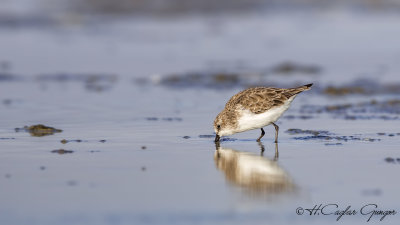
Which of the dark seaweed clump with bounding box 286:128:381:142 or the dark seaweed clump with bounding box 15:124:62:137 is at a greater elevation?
the dark seaweed clump with bounding box 15:124:62:137

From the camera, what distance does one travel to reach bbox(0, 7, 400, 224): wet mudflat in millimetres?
7039

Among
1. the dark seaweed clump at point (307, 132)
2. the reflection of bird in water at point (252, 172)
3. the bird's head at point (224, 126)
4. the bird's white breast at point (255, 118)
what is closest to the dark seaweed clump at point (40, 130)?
the bird's head at point (224, 126)

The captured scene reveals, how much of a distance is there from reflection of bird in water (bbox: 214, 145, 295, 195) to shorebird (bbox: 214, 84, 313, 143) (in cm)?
49

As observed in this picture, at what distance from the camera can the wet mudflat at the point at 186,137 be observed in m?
7.04

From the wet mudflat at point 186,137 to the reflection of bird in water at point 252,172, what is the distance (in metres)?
0.02

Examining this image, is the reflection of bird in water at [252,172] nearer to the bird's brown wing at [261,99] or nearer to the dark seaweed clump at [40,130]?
the bird's brown wing at [261,99]

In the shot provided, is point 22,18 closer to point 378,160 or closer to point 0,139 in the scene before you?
point 0,139

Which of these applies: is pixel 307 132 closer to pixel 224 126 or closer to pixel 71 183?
pixel 224 126

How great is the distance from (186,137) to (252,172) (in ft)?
6.72

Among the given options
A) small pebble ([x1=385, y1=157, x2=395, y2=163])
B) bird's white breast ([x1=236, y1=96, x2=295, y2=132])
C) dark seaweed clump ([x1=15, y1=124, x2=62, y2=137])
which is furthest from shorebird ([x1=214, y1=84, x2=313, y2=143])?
dark seaweed clump ([x1=15, y1=124, x2=62, y2=137])

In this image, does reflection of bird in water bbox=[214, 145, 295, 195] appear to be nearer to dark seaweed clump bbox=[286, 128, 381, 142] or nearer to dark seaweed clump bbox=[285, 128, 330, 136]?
dark seaweed clump bbox=[286, 128, 381, 142]

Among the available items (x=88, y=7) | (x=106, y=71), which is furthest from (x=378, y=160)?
(x=88, y=7)

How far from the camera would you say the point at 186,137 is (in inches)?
404

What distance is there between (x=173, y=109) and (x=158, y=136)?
2267mm
